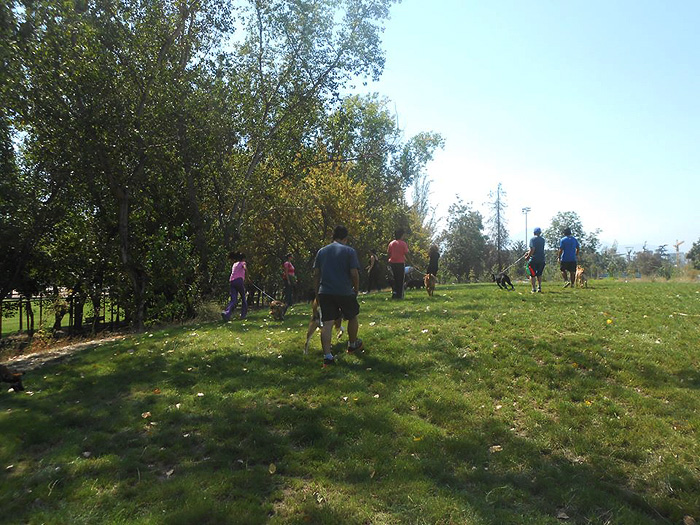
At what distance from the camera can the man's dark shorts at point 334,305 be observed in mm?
7121

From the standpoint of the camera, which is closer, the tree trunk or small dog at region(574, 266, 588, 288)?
the tree trunk

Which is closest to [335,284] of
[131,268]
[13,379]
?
[13,379]

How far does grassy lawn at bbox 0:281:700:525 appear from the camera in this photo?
148 inches

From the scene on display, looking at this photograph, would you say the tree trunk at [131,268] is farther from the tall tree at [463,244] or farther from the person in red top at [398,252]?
the tall tree at [463,244]

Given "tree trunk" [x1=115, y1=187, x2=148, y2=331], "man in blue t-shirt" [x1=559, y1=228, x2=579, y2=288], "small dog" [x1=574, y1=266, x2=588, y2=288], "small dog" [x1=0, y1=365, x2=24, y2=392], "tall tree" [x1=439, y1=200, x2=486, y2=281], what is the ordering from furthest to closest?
"tall tree" [x1=439, y1=200, x2=486, y2=281]
"small dog" [x1=574, y1=266, x2=588, y2=288]
"man in blue t-shirt" [x1=559, y1=228, x2=579, y2=288]
"tree trunk" [x1=115, y1=187, x2=148, y2=331]
"small dog" [x1=0, y1=365, x2=24, y2=392]

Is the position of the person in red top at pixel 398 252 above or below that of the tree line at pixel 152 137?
below

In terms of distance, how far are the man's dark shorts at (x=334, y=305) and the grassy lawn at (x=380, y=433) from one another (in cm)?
84

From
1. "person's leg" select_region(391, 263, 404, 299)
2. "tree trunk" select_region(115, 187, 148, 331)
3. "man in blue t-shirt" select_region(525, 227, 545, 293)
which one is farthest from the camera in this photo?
"tree trunk" select_region(115, 187, 148, 331)

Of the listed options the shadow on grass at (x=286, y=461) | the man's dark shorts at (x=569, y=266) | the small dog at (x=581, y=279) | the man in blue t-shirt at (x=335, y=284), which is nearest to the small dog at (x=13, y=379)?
the shadow on grass at (x=286, y=461)

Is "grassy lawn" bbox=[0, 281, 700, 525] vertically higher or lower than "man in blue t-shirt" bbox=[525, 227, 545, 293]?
lower

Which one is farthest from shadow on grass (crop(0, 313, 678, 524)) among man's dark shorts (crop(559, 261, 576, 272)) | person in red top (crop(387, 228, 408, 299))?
man's dark shorts (crop(559, 261, 576, 272))

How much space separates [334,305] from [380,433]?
2.59m

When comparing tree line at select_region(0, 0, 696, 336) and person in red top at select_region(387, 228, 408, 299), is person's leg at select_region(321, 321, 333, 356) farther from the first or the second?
tree line at select_region(0, 0, 696, 336)

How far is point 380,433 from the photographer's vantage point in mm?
4965
